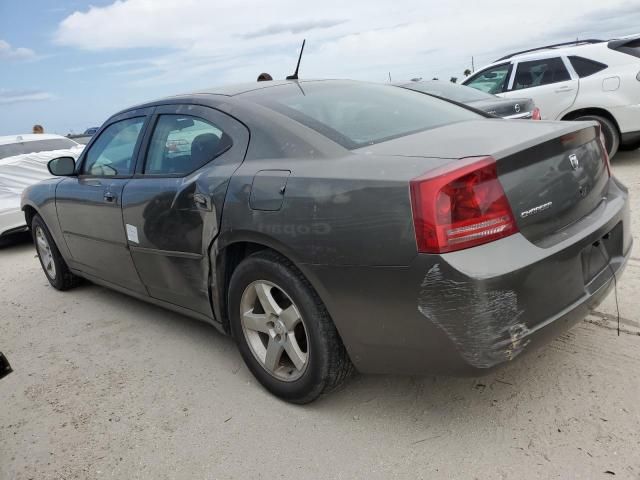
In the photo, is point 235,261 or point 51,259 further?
point 51,259

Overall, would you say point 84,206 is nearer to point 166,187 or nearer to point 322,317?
point 166,187

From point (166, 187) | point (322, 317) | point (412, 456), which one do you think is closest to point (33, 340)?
point (166, 187)

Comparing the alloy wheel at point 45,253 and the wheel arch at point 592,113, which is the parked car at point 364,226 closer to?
the alloy wheel at point 45,253

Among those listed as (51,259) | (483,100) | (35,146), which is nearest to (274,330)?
(51,259)

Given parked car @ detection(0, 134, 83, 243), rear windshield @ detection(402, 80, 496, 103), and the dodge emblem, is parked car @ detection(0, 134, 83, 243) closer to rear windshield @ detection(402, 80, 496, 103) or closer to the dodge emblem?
rear windshield @ detection(402, 80, 496, 103)

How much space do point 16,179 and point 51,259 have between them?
118 inches

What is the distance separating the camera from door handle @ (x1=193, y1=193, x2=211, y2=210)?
2796mm

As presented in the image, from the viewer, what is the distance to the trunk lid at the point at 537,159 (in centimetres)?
209

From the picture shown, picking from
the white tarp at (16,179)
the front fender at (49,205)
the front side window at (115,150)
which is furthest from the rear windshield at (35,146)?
the front side window at (115,150)

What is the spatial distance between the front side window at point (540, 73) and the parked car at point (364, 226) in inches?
202

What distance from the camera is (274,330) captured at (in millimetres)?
2678

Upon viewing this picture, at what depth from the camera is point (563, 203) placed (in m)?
2.23

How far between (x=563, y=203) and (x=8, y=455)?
2722 mm

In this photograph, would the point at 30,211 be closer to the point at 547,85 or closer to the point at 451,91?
the point at 451,91
